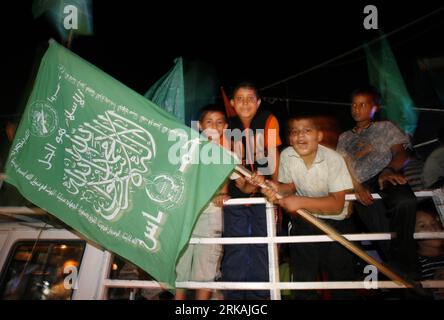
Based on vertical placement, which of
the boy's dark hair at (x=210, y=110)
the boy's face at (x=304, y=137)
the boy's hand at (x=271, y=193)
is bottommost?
the boy's hand at (x=271, y=193)

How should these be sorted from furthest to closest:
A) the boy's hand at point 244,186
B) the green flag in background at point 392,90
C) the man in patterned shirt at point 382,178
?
the green flag in background at point 392,90 < the boy's hand at point 244,186 < the man in patterned shirt at point 382,178

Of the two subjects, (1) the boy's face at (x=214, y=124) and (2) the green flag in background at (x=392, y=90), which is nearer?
(1) the boy's face at (x=214, y=124)

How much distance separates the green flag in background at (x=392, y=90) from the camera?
5527 millimetres

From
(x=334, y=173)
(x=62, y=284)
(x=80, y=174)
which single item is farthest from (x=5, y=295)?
(x=334, y=173)

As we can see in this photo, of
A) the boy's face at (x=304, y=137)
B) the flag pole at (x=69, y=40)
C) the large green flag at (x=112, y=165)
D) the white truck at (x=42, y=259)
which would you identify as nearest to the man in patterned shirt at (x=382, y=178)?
the boy's face at (x=304, y=137)

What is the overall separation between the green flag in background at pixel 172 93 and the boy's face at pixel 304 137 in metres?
1.92

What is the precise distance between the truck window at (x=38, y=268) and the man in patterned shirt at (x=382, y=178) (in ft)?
12.7

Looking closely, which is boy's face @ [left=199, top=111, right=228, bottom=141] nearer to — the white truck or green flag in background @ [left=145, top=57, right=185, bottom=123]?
green flag in background @ [left=145, top=57, right=185, bottom=123]

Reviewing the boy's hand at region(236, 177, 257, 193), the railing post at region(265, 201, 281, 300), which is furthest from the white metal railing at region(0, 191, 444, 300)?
the boy's hand at region(236, 177, 257, 193)

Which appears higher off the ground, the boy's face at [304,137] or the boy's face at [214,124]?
the boy's face at [214,124]

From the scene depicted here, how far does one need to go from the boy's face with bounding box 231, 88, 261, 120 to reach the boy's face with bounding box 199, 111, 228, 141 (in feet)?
0.96

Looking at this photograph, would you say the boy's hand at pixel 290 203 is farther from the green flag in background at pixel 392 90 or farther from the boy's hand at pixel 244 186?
the green flag in background at pixel 392 90

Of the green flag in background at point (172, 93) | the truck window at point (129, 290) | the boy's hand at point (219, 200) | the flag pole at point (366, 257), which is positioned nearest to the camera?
the flag pole at point (366, 257)

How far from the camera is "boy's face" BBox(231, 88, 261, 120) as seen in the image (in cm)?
421
